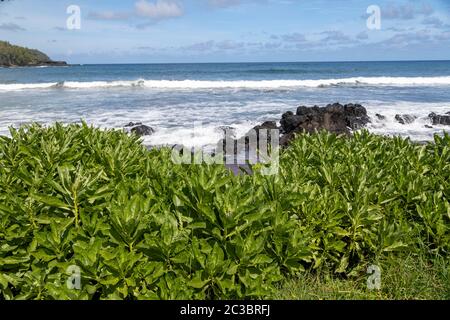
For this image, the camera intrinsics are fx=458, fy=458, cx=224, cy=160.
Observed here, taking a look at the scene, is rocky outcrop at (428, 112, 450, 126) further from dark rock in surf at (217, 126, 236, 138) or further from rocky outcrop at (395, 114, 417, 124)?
dark rock in surf at (217, 126, 236, 138)

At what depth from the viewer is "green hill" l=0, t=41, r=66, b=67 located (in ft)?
332

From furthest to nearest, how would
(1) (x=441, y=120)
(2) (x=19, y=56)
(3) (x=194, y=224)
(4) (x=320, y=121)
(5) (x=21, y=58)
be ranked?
(2) (x=19, y=56)
(5) (x=21, y=58)
(1) (x=441, y=120)
(4) (x=320, y=121)
(3) (x=194, y=224)

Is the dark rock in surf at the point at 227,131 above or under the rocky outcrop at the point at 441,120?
under

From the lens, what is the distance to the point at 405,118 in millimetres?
18250

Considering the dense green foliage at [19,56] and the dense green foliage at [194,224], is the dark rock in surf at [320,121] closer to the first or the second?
the dense green foliage at [194,224]

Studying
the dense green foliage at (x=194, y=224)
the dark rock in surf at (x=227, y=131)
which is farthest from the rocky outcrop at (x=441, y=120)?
the dense green foliage at (x=194, y=224)

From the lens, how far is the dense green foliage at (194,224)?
2562mm

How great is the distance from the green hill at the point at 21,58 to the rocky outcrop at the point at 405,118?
97122 millimetres

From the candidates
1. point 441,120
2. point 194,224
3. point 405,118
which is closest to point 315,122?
point 405,118

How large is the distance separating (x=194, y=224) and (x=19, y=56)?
115m

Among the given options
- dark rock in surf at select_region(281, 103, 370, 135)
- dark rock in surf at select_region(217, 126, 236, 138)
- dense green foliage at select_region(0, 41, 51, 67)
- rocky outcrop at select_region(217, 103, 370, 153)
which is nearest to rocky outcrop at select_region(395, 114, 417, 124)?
dark rock in surf at select_region(281, 103, 370, 135)

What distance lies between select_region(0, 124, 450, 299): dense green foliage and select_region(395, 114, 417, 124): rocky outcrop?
49.6 feet

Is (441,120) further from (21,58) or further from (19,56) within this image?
(19,56)
